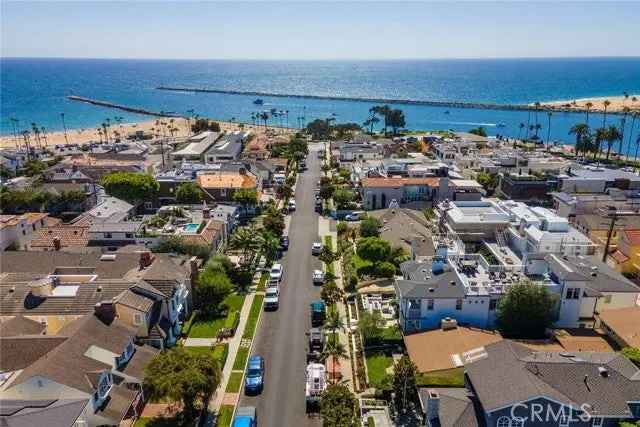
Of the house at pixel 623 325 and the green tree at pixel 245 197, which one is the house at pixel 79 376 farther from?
the house at pixel 623 325

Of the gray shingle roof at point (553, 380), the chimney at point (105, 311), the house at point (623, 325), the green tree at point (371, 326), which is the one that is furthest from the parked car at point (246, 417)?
the house at point (623, 325)

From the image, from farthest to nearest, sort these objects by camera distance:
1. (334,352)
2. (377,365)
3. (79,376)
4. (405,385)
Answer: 1. (334,352)
2. (377,365)
3. (405,385)
4. (79,376)

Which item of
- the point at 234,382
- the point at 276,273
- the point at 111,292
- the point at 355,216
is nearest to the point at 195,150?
the point at 355,216

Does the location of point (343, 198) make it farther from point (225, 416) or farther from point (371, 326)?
point (225, 416)

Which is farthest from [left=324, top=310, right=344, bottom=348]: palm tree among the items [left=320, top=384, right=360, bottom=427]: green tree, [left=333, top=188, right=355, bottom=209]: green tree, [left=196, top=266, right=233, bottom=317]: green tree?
[left=333, top=188, right=355, bottom=209]: green tree

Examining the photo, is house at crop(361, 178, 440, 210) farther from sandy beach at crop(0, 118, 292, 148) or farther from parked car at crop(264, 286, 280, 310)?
sandy beach at crop(0, 118, 292, 148)

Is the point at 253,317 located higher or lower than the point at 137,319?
lower

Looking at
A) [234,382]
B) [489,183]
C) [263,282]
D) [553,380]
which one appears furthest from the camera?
[489,183]
